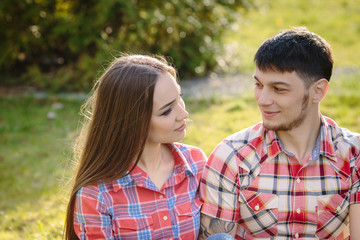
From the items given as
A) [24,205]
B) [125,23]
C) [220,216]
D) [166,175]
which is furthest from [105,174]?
[125,23]

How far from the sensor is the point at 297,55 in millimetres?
2656

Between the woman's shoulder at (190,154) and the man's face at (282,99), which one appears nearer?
the man's face at (282,99)

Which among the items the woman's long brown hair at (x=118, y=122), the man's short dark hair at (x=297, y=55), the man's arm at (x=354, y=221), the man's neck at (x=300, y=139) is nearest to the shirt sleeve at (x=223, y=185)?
the man's neck at (x=300, y=139)

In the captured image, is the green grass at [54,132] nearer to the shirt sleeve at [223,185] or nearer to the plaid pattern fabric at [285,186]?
the shirt sleeve at [223,185]

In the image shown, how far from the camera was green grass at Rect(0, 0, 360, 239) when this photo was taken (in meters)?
4.40

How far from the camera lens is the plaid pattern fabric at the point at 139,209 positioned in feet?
8.66

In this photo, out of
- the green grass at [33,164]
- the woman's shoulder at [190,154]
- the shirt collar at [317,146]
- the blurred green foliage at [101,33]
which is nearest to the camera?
the shirt collar at [317,146]

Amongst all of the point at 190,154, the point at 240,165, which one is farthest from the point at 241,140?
the point at 190,154

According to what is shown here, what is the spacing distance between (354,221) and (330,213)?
0.47 feet

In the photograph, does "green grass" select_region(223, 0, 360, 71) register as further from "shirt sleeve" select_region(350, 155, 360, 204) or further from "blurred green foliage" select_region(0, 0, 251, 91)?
"shirt sleeve" select_region(350, 155, 360, 204)

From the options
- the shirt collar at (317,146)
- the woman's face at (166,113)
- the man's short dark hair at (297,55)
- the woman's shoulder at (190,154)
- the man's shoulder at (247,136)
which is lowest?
the woman's shoulder at (190,154)

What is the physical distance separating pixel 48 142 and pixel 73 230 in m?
3.62

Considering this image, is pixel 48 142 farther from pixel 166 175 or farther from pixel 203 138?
pixel 166 175

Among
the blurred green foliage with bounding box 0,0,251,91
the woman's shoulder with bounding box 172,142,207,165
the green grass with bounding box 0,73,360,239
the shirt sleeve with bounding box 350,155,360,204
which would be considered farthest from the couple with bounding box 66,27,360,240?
the blurred green foliage with bounding box 0,0,251,91
